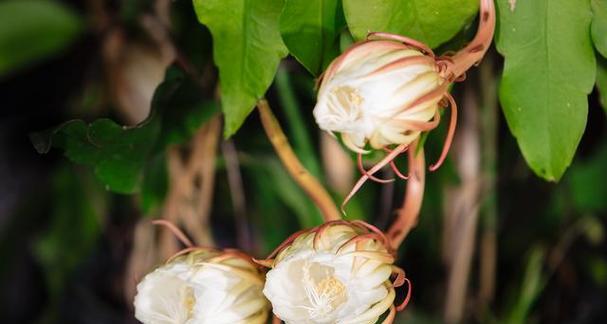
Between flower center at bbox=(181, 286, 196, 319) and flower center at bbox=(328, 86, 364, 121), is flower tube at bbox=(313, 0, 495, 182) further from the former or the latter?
flower center at bbox=(181, 286, 196, 319)

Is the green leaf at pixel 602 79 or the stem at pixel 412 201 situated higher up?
the green leaf at pixel 602 79

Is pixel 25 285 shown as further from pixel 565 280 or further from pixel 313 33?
pixel 313 33

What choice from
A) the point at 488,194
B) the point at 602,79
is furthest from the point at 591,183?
the point at 602,79

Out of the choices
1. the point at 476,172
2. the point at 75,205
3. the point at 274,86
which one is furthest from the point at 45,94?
the point at 476,172

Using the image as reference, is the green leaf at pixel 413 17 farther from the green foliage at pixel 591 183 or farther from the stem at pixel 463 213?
the green foliage at pixel 591 183

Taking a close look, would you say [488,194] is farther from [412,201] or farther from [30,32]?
[30,32]

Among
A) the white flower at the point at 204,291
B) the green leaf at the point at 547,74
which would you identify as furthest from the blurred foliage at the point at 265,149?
the white flower at the point at 204,291
